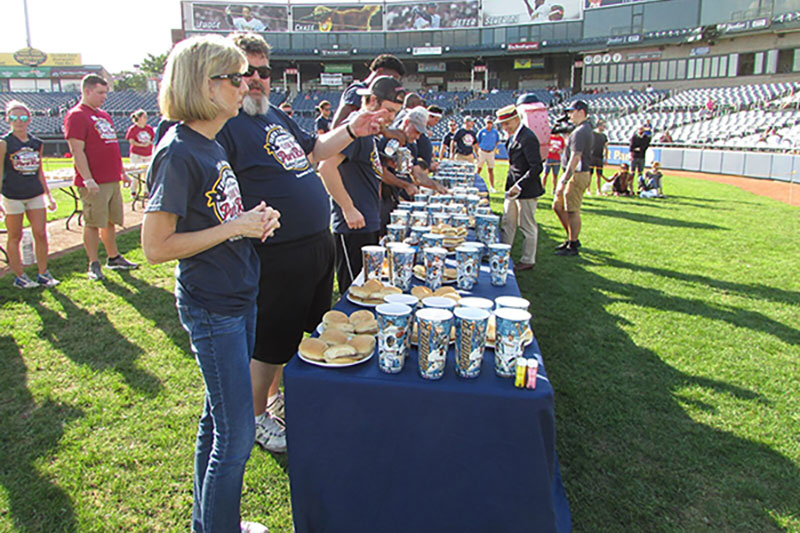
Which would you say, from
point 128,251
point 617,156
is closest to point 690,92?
point 617,156

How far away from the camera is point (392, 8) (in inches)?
1815

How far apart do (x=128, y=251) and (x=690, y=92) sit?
36038 millimetres

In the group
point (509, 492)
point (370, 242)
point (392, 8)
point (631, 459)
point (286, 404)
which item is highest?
point (392, 8)

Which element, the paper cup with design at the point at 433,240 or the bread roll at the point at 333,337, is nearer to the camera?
the bread roll at the point at 333,337

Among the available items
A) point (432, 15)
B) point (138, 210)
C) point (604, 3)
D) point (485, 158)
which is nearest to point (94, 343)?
point (138, 210)

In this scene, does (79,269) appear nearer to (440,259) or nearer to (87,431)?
(87,431)

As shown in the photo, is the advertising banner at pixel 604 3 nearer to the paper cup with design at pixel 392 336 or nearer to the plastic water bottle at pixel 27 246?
the plastic water bottle at pixel 27 246

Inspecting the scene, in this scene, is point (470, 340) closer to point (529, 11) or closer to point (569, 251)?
point (569, 251)

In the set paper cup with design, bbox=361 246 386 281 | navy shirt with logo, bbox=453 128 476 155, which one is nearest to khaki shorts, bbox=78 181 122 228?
paper cup with design, bbox=361 246 386 281

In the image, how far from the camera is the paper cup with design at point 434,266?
2.49m

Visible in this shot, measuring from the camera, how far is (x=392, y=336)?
1772 mm

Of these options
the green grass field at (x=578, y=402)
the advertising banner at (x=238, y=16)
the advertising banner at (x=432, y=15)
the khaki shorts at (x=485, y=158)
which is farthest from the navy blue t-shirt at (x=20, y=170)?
the advertising banner at (x=238, y=16)

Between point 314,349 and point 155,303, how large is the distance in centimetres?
393

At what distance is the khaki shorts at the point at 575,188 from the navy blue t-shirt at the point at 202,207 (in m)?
5.81
